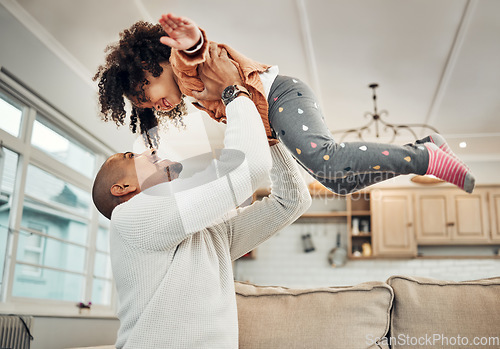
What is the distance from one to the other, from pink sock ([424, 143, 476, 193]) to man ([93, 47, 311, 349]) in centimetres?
44

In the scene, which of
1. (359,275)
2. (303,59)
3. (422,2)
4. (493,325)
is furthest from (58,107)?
(359,275)

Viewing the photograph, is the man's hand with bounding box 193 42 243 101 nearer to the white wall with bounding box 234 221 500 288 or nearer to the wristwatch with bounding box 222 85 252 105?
the wristwatch with bounding box 222 85 252 105

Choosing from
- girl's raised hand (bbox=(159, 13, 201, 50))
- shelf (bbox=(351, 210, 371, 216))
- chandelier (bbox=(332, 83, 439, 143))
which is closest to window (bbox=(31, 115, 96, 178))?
chandelier (bbox=(332, 83, 439, 143))

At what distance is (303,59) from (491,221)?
340 centimetres

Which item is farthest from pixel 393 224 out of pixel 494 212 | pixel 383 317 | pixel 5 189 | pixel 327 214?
pixel 383 317

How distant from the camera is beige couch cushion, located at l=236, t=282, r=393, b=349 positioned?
166 centimetres

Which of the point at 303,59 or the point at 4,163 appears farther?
the point at 303,59

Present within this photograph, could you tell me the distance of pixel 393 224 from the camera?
6.05 metres

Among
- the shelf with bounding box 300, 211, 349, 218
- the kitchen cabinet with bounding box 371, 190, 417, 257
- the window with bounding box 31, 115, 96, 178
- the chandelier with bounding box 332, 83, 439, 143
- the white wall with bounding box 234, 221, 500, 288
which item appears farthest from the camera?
the shelf with bounding box 300, 211, 349, 218

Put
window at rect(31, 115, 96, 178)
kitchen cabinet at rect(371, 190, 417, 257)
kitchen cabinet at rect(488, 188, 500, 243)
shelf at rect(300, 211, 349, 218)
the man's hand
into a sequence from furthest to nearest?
shelf at rect(300, 211, 349, 218), kitchen cabinet at rect(371, 190, 417, 257), kitchen cabinet at rect(488, 188, 500, 243), window at rect(31, 115, 96, 178), the man's hand

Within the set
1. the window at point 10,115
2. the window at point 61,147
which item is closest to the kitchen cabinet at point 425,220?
the window at point 61,147

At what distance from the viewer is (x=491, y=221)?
5895 millimetres

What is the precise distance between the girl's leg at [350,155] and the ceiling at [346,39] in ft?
3.57

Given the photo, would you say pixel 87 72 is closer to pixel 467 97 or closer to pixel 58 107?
pixel 58 107
